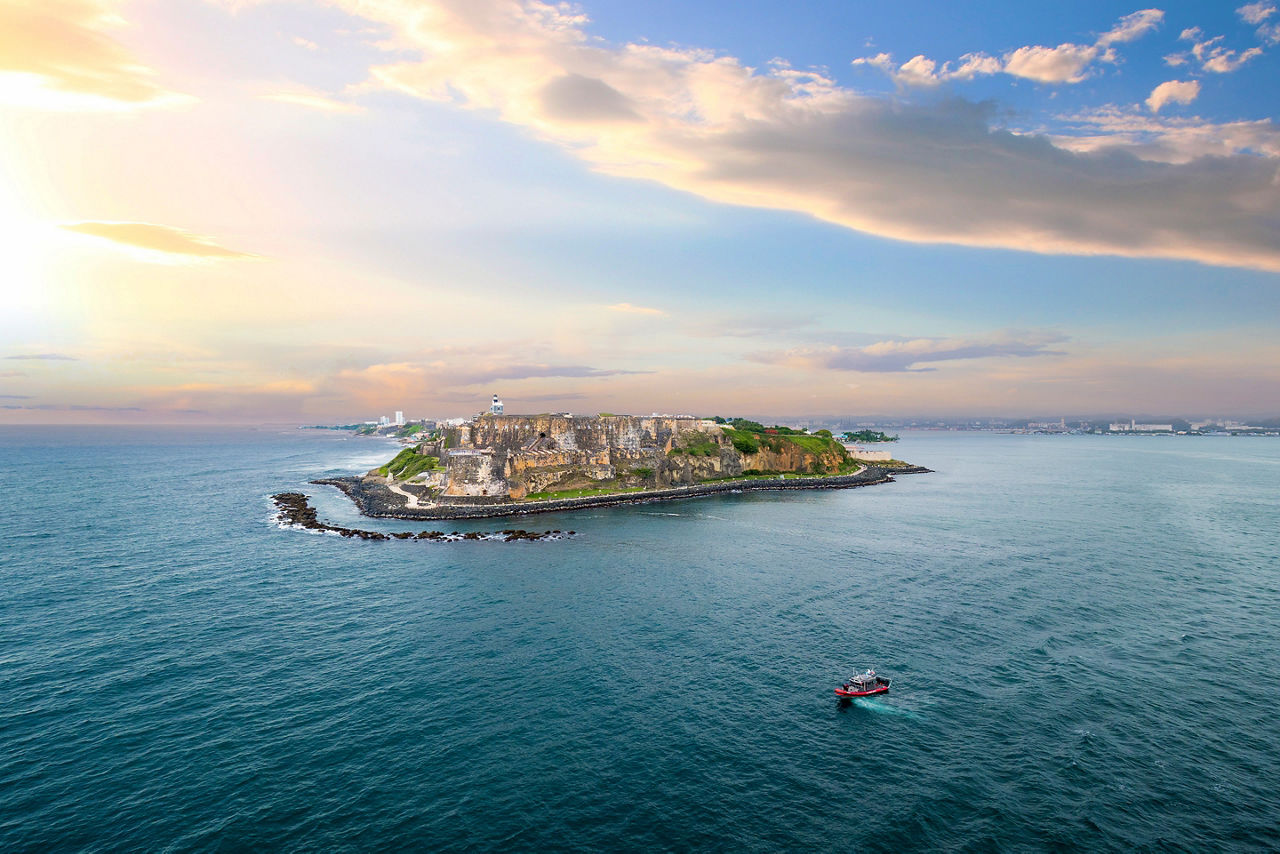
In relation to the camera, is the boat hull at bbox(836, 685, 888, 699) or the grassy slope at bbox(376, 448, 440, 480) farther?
the grassy slope at bbox(376, 448, 440, 480)

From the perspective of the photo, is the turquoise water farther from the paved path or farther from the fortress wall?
the fortress wall

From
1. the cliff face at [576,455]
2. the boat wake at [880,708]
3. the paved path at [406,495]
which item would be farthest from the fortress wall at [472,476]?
the boat wake at [880,708]

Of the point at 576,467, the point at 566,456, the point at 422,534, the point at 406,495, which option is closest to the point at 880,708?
the point at 422,534

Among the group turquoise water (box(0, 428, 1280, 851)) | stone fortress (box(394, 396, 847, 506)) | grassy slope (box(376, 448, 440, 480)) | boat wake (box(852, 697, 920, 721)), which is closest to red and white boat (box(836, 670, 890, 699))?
boat wake (box(852, 697, 920, 721))

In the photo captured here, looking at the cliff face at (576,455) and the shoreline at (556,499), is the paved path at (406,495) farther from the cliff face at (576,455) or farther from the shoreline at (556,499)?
the cliff face at (576,455)

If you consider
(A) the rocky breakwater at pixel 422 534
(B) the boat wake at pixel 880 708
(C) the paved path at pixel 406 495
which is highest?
(C) the paved path at pixel 406 495

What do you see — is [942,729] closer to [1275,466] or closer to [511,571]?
[511,571]
